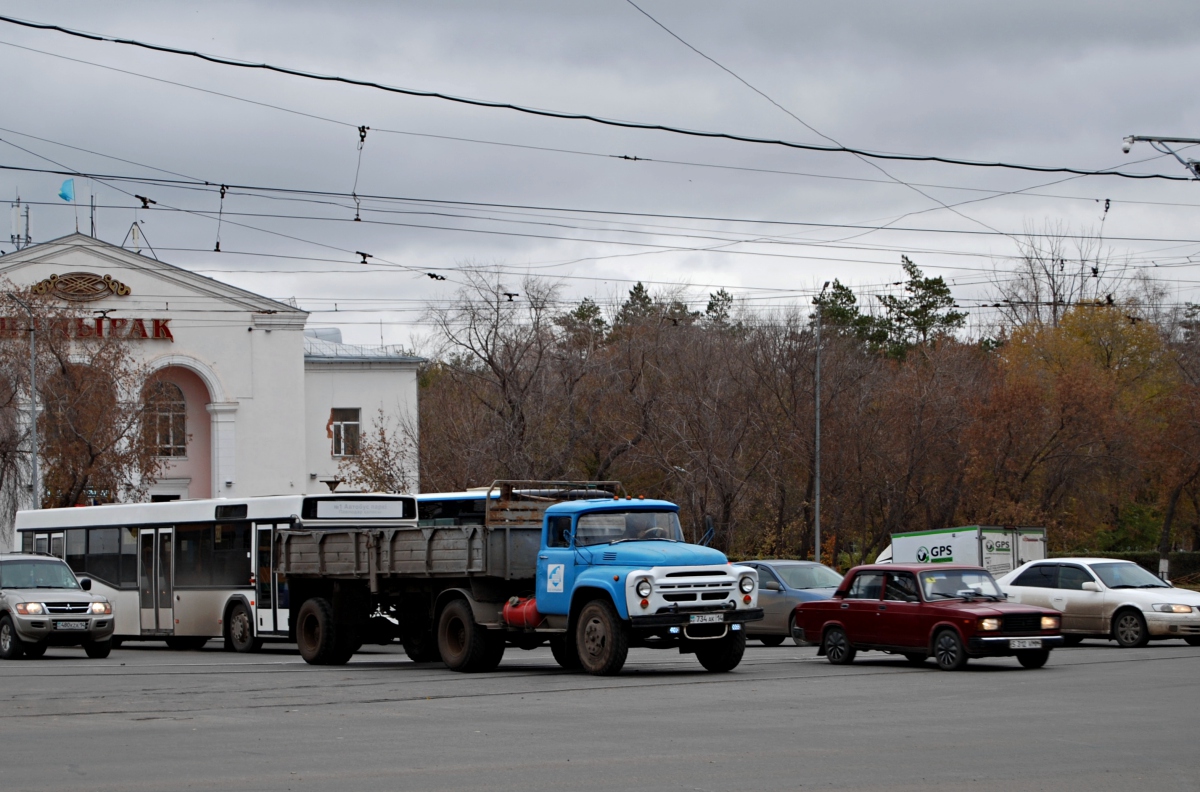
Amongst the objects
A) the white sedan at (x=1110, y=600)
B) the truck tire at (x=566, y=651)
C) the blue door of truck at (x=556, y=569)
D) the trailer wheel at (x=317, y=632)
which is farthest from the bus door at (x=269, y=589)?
the white sedan at (x=1110, y=600)

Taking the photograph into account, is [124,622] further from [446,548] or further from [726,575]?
[726,575]

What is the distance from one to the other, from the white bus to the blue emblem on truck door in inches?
227

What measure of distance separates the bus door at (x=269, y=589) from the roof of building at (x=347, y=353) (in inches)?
1591

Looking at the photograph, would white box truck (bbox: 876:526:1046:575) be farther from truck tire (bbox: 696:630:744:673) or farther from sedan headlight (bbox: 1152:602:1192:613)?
truck tire (bbox: 696:630:744:673)

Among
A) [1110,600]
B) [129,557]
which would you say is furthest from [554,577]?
[129,557]

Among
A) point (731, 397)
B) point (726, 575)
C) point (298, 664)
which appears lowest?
point (298, 664)

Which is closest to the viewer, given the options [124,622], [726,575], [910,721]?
[910,721]

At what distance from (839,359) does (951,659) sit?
40.1 meters

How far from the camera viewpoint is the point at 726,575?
18328 mm

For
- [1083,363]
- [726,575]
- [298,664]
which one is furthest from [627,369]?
[726,575]

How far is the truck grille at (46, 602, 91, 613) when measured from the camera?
2452 centimetres

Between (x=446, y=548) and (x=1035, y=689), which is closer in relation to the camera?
(x=1035, y=689)

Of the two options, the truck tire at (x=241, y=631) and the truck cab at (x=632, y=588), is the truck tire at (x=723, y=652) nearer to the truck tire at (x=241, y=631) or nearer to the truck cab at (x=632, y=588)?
the truck cab at (x=632, y=588)

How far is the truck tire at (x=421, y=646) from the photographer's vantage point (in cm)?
2208
